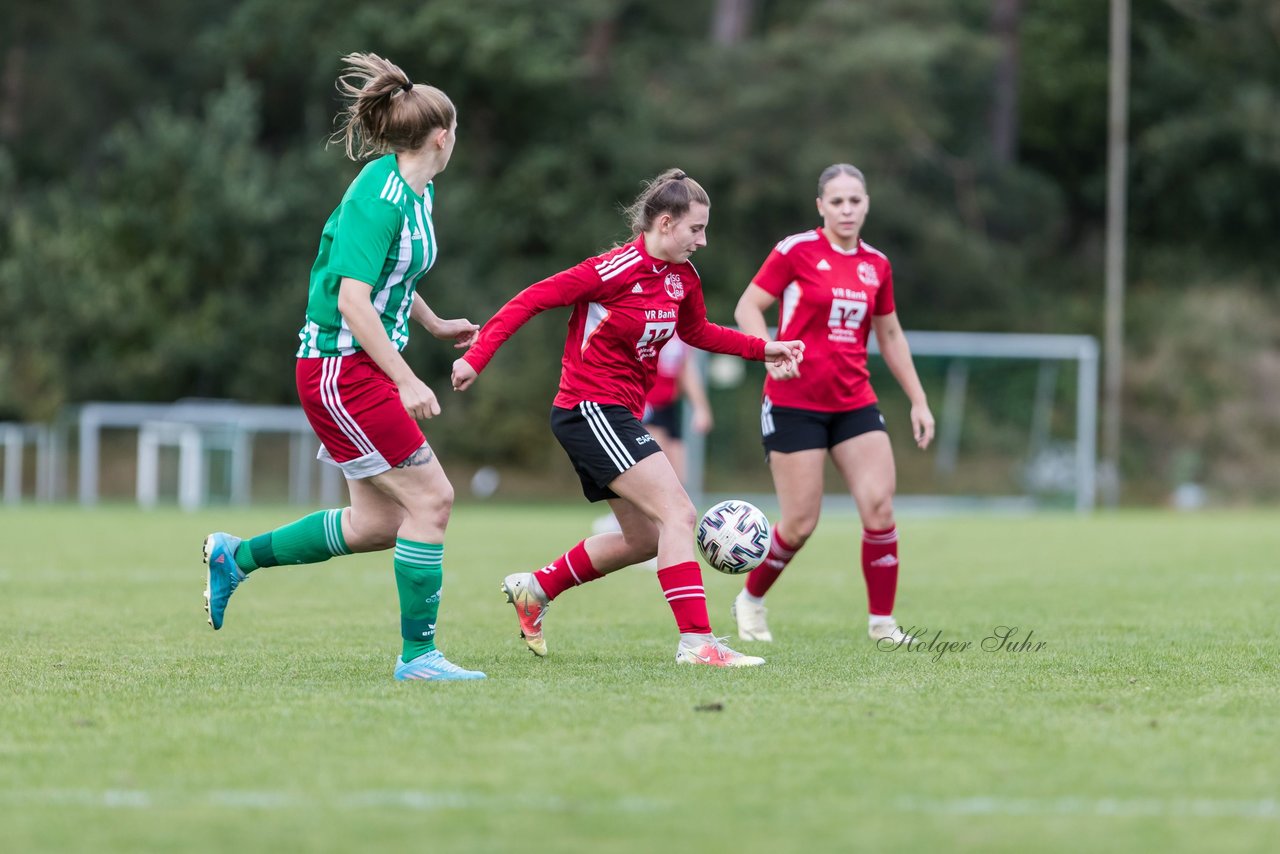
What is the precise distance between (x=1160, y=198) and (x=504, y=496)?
17.2 m

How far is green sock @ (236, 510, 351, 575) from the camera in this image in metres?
6.14

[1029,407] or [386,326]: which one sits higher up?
[1029,407]

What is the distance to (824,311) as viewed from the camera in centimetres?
730

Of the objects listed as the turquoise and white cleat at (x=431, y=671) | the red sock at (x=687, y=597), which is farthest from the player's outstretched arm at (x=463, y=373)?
the red sock at (x=687, y=597)

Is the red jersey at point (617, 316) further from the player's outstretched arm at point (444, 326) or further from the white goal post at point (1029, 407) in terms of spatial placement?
the white goal post at point (1029, 407)

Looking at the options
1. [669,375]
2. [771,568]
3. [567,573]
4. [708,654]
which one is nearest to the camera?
[708,654]

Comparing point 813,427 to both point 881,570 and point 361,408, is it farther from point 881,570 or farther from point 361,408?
point 361,408

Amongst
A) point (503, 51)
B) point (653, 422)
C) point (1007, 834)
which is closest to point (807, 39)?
point (503, 51)

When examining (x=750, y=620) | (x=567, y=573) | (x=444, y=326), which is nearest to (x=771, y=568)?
(x=750, y=620)

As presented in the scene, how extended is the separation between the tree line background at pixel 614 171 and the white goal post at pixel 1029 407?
14.2 ft

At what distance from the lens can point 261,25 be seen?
34219mm

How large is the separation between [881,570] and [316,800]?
4.03 m

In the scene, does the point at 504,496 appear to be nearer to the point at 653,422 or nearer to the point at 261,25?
the point at 261,25

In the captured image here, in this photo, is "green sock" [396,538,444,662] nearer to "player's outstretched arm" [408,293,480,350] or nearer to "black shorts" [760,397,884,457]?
"player's outstretched arm" [408,293,480,350]
